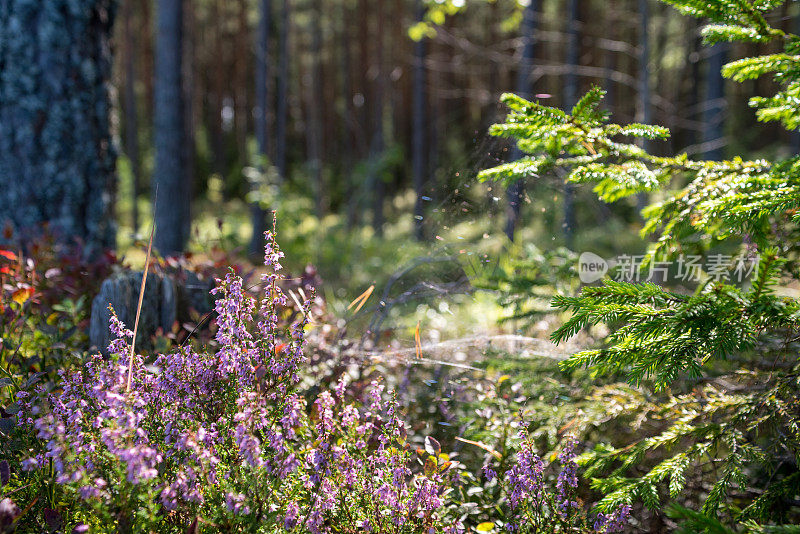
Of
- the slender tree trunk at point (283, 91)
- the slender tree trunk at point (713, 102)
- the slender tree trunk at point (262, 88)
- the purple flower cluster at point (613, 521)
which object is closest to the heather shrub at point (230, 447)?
the purple flower cluster at point (613, 521)

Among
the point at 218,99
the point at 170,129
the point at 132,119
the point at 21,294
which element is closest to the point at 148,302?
the point at 21,294

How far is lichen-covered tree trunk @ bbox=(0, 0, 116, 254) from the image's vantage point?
402 centimetres

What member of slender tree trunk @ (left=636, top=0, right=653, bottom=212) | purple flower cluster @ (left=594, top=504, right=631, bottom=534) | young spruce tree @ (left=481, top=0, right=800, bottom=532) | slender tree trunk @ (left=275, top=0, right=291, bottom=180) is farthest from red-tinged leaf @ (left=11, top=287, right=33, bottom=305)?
slender tree trunk @ (left=275, top=0, right=291, bottom=180)

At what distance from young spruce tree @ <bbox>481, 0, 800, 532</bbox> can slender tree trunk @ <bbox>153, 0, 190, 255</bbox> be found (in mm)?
7465

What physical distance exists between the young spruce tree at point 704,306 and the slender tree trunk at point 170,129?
7.47 metres

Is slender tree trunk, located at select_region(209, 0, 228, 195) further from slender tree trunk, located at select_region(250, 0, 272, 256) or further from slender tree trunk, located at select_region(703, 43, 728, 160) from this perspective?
slender tree trunk, located at select_region(703, 43, 728, 160)

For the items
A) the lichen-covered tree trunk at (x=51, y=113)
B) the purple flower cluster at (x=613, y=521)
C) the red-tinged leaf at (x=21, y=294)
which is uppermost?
the lichen-covered tree trunk at (x=51, y=113)

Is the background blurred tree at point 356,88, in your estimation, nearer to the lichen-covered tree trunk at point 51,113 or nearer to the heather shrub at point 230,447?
the lichen-covered tree trunk at point 51,113

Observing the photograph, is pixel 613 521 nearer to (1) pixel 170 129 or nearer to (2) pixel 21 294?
(2) pixel 21 294

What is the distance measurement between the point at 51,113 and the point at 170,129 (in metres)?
4.93

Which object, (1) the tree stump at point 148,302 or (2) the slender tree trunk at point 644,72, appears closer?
(1) the tree stump at point 148,302

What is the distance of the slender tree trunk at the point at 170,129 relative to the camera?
8.61 metres

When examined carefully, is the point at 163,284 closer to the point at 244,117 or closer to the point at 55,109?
the point at 55,109

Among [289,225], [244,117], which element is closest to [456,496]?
[289,225]
